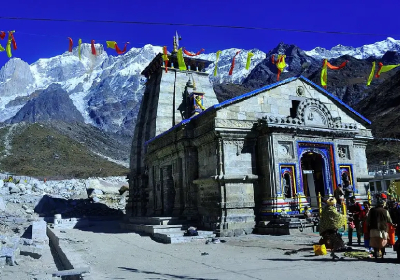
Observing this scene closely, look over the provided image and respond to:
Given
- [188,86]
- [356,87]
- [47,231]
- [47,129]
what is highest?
[356,87]

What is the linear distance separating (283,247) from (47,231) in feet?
→ 53.2

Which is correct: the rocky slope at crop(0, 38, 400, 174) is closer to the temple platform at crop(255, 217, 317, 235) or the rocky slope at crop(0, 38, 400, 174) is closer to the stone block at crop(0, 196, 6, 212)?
the stone block at crop(0, 196, 6, 212)

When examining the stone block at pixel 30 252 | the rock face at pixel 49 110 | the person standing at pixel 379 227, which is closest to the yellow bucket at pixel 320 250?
the person standing at pixel 379 227

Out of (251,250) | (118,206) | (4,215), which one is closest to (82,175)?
(118,206)

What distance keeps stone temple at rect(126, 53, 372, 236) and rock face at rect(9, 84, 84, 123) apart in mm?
139550

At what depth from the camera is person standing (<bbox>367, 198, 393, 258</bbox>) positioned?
8602mm

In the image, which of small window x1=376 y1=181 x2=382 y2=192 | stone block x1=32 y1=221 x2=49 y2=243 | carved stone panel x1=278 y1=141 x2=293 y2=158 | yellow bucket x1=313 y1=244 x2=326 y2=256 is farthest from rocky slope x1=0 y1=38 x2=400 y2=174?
yellow bucket x1=313 y1=244 x2=326 y2=256

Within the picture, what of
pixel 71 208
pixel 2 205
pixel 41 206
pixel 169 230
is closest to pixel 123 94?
pixel 71 208

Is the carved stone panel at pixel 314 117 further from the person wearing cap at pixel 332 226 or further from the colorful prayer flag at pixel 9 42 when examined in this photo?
the colorful prayer flag at pixel 9 42

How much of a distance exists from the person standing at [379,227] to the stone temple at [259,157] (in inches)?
234

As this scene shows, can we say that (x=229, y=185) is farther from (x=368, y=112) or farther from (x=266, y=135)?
(x=368, y=112)

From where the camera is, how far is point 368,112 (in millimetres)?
88250

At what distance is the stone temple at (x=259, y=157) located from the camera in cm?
1530

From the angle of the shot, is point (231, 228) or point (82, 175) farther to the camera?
point (82, 175)
